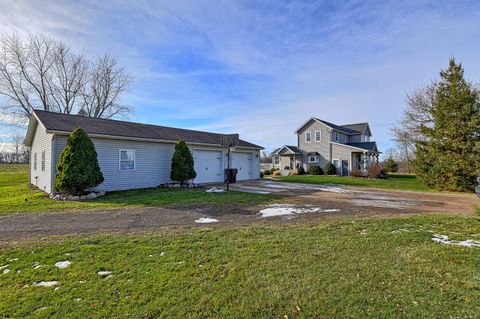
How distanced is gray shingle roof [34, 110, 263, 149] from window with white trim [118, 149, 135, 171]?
860 mm

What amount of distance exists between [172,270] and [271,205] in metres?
5.63

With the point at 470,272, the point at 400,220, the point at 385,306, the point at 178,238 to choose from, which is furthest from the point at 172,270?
the point at 400,220

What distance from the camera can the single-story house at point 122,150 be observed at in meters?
11.6

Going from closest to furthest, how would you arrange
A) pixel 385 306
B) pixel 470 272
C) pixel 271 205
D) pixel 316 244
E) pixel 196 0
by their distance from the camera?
1. pixel 385 306
2. pixel 470 272
3. pixel 316 244
4. pixel 271 205
5. pixel 196 0

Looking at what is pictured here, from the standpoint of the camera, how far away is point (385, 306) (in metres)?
2.55

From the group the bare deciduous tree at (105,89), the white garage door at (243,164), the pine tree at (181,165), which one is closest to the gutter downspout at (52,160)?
the pine tree at (181,165)

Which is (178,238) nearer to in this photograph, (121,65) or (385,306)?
(385,306)

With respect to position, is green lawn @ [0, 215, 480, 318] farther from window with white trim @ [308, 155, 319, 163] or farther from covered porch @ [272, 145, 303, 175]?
covered porch @ [272, 145, 303, 175]

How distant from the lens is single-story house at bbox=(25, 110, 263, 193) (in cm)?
1162

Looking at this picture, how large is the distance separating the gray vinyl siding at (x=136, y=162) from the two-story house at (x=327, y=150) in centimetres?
1784

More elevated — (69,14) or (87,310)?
(69,14)

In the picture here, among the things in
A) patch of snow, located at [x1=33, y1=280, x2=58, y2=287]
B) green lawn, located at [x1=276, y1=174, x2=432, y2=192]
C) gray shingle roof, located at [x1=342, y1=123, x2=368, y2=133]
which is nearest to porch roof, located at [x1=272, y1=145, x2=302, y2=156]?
gray shingle roof, located at [x1=342, y1=123, x2=368, y2=133]

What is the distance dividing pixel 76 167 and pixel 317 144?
24756 mm

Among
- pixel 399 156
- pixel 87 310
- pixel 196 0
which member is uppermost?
pixel 196 0
